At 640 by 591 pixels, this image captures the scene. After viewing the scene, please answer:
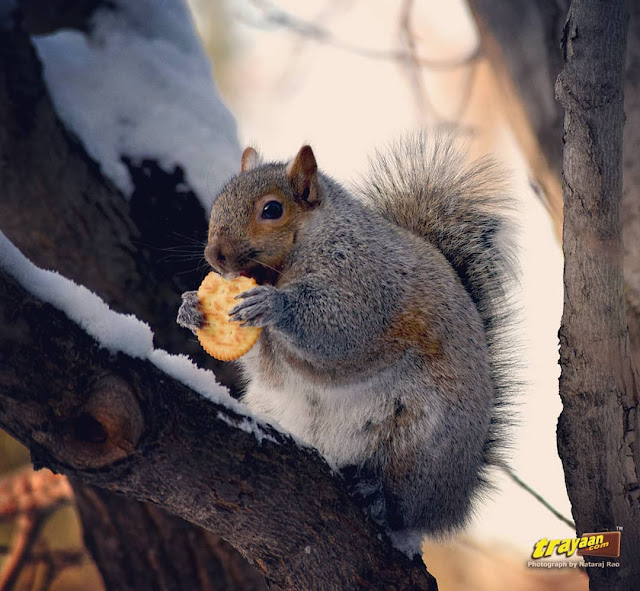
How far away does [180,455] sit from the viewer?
1.24m

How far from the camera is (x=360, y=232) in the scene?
1.73 meters

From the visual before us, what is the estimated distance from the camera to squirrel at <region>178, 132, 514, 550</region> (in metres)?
1.61

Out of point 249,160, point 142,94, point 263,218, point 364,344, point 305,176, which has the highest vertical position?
point 142,94

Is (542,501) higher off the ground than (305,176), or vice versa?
(305,176)

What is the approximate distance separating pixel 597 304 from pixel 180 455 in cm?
84

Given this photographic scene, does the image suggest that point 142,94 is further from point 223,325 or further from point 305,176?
point 223,325

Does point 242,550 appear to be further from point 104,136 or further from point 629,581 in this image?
point 104,136

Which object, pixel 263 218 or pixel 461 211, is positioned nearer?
pixel 263 218

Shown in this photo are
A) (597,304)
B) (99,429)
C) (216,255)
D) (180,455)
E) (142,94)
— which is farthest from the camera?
(142,94)

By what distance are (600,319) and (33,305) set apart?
40.6 inches

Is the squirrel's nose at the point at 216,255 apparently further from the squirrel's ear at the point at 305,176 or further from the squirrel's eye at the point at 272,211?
the squirrel's ear at the point at 305,176

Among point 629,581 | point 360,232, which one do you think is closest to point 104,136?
point 360,232

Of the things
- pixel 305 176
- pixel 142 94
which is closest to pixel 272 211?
pixel 305 176

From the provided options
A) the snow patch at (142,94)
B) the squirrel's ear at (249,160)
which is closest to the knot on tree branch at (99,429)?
the squirrel's ear at (249,160)
